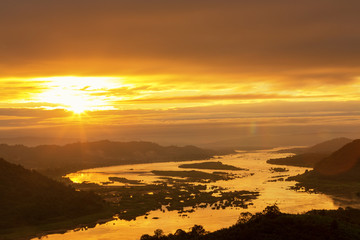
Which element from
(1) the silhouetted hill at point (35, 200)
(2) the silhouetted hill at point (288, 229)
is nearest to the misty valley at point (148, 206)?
(1) the silhouetted hill at point (35, 200)

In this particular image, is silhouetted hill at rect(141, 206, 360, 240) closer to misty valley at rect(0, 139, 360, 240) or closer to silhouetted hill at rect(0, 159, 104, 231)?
misty valley at rect(0, 139, 360, 240)

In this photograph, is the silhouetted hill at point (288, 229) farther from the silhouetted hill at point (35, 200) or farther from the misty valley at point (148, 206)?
the silhouetted hill at point (35, 200)

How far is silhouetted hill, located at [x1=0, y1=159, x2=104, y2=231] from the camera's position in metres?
112

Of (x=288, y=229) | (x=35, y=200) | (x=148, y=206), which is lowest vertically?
(x=148, y=206)

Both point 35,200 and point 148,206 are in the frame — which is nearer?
point 35,200

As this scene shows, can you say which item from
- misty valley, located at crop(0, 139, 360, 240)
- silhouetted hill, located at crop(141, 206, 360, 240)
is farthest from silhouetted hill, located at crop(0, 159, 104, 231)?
silhouetted hill, located at crop(141, 206, 360, 240)

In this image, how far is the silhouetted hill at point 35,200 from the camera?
4422 inches

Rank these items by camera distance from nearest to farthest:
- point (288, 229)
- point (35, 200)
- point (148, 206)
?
point (288, 229)
point (35, 200)
point (148, 206)

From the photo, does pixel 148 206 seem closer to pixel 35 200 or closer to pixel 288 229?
pixel 35 200

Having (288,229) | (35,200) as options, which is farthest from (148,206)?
(288,229)

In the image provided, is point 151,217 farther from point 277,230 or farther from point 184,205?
point 277,230

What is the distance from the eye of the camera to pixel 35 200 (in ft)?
406

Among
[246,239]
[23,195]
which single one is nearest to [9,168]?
[23,195]

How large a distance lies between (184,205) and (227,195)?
70.6 ft
